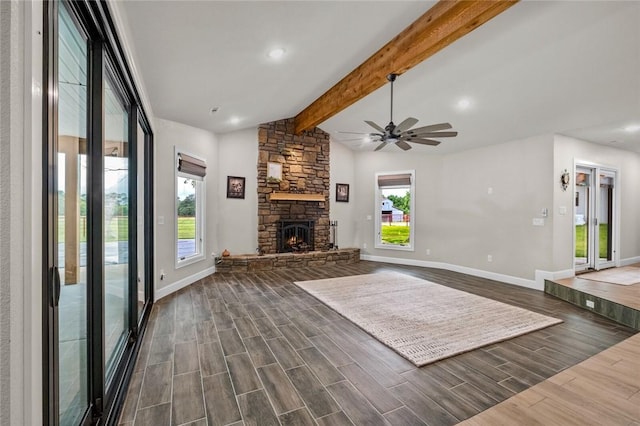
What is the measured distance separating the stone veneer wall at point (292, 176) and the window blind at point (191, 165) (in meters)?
1.30

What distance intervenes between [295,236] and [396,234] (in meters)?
2.51

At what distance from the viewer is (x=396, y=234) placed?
281 inches

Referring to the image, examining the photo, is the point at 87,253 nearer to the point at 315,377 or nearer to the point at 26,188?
the point at 26,188

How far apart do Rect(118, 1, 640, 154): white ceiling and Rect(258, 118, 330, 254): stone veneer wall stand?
4.25ft

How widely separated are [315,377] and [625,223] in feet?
24.9

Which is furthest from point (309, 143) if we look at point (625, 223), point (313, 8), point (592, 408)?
point (625, 223)

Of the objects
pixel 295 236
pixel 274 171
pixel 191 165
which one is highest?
pixel 274 171

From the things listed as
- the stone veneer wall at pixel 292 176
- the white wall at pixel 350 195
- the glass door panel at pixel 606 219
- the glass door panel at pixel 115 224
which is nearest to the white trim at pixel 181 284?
the stone veneer wall at pixel 292 176

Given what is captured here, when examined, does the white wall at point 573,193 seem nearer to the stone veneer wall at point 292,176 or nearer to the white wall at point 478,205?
the white wall at point 478,205

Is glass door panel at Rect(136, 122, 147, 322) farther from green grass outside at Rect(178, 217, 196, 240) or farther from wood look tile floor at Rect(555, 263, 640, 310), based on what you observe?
wood look tile floor at Rect(555, 263, 640, 310)

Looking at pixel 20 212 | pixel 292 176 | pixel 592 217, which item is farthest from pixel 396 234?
pixel 20 212

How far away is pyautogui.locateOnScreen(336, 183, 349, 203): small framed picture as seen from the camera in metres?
7.27

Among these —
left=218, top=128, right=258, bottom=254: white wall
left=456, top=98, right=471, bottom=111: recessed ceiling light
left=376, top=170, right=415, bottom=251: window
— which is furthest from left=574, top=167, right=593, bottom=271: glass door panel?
left=218, top=128, right=258, bottom=254: white wall

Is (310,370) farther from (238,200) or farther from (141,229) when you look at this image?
(238,200)
